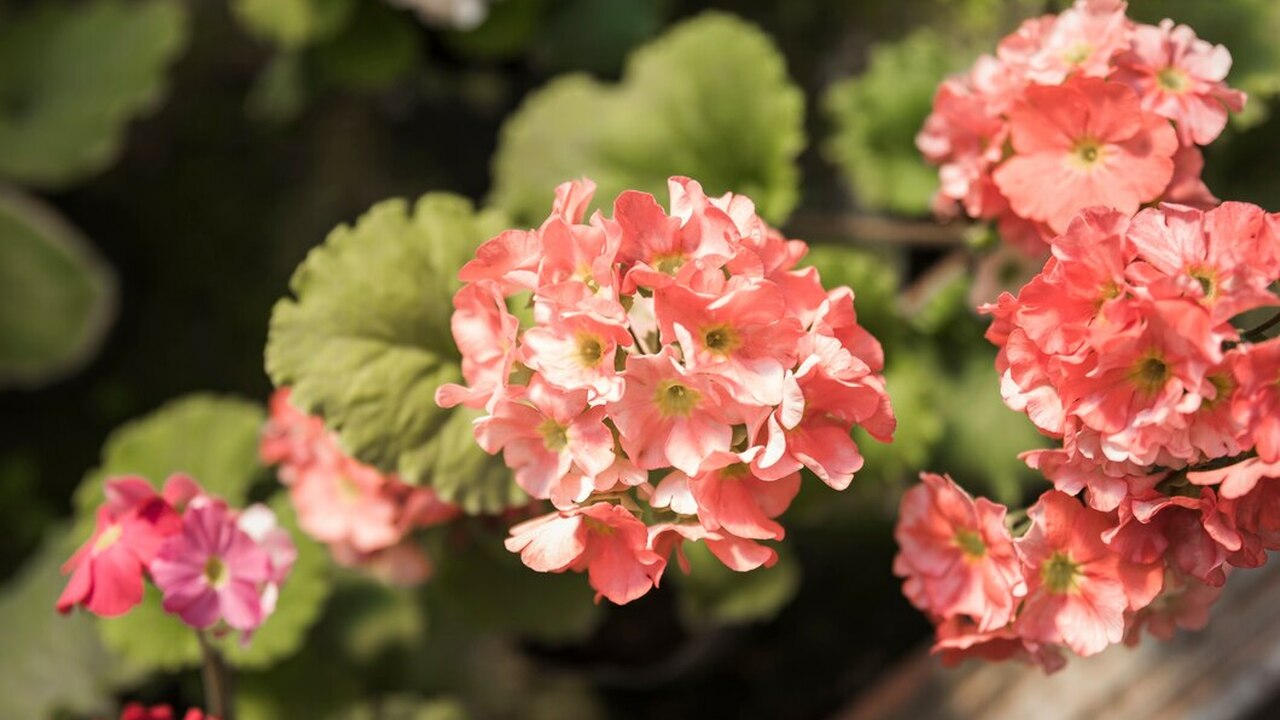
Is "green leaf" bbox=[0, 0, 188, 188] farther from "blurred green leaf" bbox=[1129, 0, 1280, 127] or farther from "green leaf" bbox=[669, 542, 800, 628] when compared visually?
"blurred green leaf" bbox=[1129, 0, 1280, 127]

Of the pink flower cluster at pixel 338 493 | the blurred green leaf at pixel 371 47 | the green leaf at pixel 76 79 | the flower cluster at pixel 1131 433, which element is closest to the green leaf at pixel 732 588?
the pink flower cluster at pixel 338 493

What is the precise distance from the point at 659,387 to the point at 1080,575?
270 millimetres

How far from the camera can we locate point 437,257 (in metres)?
0.82

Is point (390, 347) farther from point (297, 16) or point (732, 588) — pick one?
point (297, 16)

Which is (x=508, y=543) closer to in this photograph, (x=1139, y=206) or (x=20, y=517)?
(x=1139, y=206)

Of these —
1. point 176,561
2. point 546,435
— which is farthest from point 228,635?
point 546,435

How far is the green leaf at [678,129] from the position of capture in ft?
3.29

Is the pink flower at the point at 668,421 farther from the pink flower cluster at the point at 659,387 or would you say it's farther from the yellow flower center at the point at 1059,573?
the yellow flower center at the point at 1059,573

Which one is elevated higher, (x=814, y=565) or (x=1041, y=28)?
(x=1041, y=28)

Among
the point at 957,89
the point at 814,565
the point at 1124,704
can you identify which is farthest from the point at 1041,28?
the point at 814,565

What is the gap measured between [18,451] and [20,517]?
14 centimetres

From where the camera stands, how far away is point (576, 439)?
0.64 meters

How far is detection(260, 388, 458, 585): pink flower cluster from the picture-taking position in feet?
3.01

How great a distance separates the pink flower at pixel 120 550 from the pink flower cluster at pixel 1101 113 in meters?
0.59
